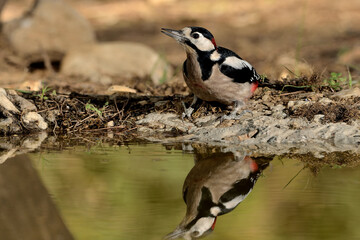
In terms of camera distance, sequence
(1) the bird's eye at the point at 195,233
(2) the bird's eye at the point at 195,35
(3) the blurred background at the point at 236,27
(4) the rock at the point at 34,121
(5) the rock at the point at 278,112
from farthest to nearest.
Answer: (3) the blurred background at the point at 236,27
(4) the rock at the point at 34,121
(5) the rock at the point at 278,112
(2) the bird's eye at the point at 195,35
(1) the bird's eye at the point at 195,233

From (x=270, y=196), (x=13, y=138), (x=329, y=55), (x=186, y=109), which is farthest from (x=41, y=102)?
(x=329, y=55)

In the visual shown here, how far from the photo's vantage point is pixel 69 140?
492 cm

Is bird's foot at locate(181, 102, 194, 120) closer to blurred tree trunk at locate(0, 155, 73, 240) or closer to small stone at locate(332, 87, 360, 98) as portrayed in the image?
small stone at locate(332, 87, 360, 98)

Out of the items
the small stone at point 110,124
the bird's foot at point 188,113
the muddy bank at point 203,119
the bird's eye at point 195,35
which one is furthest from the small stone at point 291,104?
the small stone at point 110,124

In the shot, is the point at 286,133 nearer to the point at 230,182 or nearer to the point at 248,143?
the point at 248,143

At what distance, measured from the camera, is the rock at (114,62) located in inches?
334

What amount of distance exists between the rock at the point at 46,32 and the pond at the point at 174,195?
5.05 metres

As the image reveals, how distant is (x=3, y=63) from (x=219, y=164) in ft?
19.3

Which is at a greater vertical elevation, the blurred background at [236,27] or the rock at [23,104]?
the rock at [23,104]

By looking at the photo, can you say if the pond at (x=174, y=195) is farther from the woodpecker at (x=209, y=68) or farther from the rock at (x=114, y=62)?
the rock at (x=114, y=62)

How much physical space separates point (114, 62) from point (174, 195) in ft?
17.4

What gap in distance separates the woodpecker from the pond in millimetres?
476

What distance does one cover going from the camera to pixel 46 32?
945 centimetres

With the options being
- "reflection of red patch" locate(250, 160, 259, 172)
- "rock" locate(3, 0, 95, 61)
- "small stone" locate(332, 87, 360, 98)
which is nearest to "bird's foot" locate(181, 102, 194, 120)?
"reflection of red patch" locate(250, 160, 259, 172)
